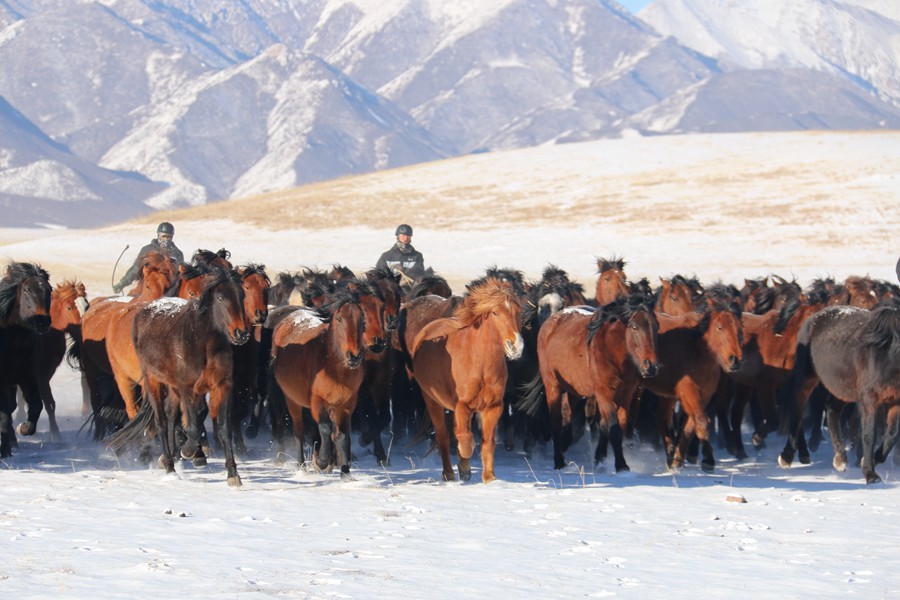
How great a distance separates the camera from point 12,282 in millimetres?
12312

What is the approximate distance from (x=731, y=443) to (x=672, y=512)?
14.9 feet

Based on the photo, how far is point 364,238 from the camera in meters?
45.1

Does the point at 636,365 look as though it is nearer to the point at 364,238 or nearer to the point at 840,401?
the point at 840,401

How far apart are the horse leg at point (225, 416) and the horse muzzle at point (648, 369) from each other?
12.1 feet

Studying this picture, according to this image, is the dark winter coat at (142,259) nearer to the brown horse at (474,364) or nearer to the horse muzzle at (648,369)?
the brown horse at (474,364)

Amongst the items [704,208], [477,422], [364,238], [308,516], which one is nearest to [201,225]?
[364,238]

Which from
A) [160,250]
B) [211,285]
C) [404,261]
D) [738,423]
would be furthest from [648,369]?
[160,250]

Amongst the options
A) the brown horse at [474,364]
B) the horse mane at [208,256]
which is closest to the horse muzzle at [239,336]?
the brown horse at [474,364]

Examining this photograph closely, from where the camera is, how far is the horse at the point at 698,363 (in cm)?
1224

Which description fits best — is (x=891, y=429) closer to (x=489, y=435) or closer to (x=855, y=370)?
(x=855, y=370)

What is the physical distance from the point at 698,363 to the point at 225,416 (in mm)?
4688

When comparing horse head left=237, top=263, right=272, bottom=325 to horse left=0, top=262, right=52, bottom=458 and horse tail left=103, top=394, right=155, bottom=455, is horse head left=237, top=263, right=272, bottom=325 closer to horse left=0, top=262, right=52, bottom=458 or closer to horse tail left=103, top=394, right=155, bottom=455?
horse tail left=103, top=394, right=155, bottom=455

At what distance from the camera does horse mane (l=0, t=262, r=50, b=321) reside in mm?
12164

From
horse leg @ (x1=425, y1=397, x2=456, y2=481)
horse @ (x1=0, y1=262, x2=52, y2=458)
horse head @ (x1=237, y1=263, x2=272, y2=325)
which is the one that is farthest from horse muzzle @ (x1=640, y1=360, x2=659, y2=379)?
horse @ (x1=0, y1=262, x2=52, y2=458)
